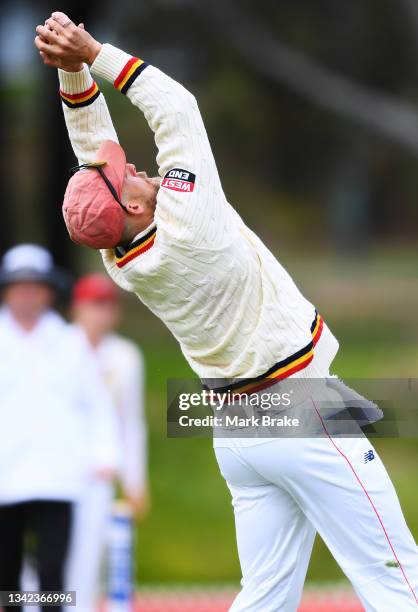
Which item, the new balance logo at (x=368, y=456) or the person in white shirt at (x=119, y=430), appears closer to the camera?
the new balance logo at (x=368, y=456)

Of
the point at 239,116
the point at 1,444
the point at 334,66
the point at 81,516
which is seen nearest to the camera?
the point at 1,444

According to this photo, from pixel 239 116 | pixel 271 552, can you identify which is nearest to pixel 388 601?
pixel 271 552

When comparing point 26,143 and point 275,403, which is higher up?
point 275,403

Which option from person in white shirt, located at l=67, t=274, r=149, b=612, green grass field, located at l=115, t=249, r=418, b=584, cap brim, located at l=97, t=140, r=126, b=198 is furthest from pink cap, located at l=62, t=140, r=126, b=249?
green grass field, located at l=115, t=249, r=418, b=584

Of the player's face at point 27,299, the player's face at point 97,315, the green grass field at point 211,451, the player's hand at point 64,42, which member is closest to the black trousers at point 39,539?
the player's face at point 27,299

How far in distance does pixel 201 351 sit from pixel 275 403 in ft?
1.06

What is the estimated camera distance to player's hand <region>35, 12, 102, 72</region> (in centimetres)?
403

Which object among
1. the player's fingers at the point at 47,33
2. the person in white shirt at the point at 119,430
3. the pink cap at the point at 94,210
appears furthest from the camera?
the person in white shirt at the point at 119,430

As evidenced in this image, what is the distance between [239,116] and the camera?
81.5 ft

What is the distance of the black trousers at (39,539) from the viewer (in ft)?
21.4

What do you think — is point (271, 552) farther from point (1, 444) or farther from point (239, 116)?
point (239, 116)

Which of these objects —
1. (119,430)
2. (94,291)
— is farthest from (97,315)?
(119,430)

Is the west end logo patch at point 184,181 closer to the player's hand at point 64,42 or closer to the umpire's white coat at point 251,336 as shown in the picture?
the umpire's white coat at point 251,336

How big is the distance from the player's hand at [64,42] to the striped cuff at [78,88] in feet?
0.62
